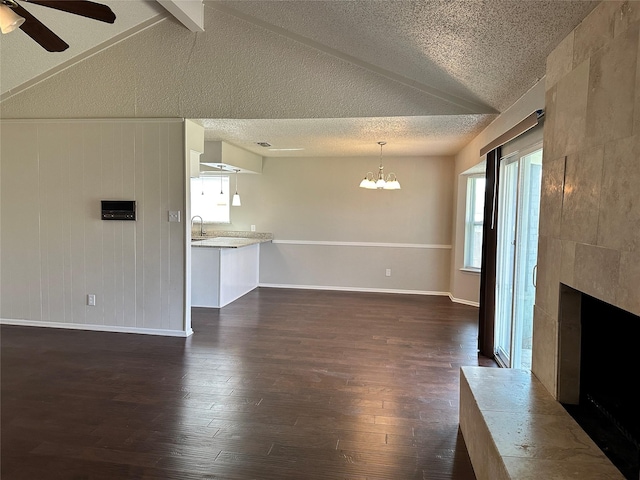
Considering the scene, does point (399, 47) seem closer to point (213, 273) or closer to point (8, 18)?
point (8, 18)

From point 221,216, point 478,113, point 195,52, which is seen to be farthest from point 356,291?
point 195,52

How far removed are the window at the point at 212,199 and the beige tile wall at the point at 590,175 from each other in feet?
19.2

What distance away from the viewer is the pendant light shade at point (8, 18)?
203 centimetres

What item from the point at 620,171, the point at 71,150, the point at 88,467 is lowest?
the point at 88,467

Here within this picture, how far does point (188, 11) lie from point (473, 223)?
4.77 metres

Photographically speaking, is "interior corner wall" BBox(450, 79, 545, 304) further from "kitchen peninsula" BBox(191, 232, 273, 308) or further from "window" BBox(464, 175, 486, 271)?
"kitchen peninsula" BBox(191, 232, 273, 308)

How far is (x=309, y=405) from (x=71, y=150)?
3794 mm

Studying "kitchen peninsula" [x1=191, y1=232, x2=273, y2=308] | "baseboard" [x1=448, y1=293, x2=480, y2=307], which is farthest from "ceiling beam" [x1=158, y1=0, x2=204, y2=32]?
"baseboard" [x1=448, y1=293, x2=480, y2=307]

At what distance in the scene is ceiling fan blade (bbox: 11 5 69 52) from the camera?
2.21 metres

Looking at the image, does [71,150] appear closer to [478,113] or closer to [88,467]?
[88,467]

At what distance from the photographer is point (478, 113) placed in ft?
12.2

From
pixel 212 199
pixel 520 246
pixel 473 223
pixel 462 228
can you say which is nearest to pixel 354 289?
pixel 462 228

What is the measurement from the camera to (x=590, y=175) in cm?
184

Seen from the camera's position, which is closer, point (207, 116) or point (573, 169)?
point (573, 169)
